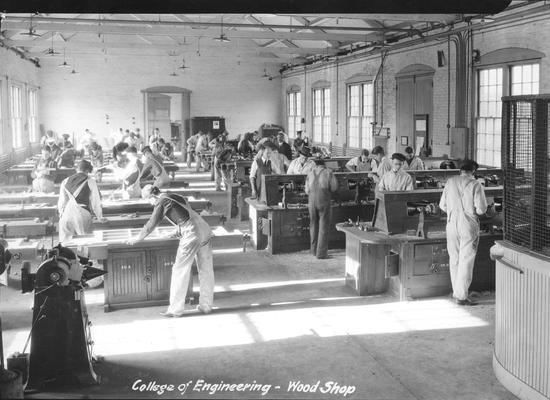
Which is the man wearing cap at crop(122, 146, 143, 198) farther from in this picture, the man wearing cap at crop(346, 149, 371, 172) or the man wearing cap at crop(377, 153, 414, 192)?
the man wearing cap at crop(346, 149, 371, 172)

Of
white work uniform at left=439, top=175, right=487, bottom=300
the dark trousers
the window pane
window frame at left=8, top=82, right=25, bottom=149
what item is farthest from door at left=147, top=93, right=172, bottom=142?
white work uniform at left=439, top=175, right=487, bottom=300

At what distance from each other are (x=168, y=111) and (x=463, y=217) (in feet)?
78.7

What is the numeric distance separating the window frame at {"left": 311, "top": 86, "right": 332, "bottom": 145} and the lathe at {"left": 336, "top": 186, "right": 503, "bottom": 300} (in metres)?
15.6

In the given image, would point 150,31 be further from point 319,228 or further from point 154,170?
point 319,228

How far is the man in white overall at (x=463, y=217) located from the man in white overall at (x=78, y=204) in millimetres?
4671

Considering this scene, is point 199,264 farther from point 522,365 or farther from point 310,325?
point 522,365

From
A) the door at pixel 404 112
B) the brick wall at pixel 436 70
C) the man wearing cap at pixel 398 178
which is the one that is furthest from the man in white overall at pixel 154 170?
the door at pixel 404 112

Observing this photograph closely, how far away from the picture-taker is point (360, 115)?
21062mm

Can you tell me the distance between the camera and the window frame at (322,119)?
24.3 m

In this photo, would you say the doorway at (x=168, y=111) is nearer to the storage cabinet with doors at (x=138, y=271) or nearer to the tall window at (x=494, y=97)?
the tall window at (x=494, y=97)

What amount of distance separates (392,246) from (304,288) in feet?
4.42

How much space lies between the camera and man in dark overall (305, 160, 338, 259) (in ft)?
33.9
